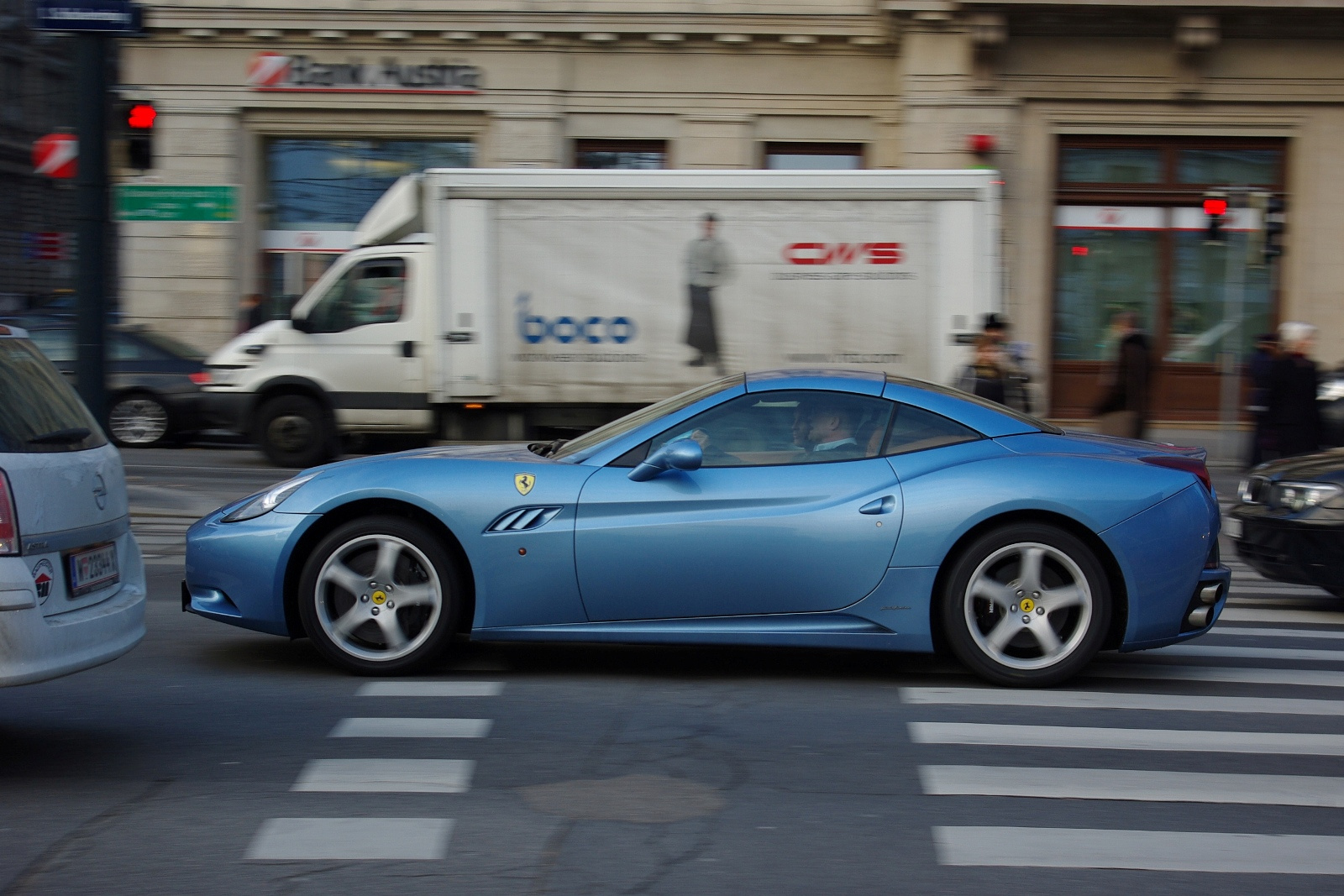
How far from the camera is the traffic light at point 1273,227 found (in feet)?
52.9

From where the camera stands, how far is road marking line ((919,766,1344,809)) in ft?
14.8

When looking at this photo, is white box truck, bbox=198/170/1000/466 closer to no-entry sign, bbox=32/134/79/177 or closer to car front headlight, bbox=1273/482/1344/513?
no-entry sign, bbox=32/134/79/177

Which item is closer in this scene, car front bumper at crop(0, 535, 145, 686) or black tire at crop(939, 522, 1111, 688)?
car front bumper at crop(0, 535, 145, 686)

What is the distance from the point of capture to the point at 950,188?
14.0 meters

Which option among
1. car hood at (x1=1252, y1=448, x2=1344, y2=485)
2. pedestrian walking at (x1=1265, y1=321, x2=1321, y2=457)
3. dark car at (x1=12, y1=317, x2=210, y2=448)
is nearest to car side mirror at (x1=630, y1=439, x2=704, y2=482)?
car hood at (x1=1252, y1=448, x2=1344, y2=485)

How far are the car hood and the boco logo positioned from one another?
23.6ft

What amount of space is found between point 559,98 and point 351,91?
307 centimetres

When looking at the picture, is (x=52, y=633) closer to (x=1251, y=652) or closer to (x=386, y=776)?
(x=386, y=776)

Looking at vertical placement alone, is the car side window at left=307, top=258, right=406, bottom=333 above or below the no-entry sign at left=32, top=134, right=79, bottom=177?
below

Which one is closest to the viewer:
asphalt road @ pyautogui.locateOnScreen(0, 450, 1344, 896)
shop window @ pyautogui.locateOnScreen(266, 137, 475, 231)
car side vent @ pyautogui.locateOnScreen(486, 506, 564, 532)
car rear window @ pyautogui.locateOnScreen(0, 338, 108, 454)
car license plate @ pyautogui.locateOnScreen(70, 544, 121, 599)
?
asphalt road @ pyautogui.locateOnScreen(0, 450, 1344, 896)

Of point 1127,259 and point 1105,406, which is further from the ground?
point 1127,259

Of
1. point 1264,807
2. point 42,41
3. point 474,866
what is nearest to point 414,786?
point 474,866

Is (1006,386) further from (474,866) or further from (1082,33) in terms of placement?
(1082,33)

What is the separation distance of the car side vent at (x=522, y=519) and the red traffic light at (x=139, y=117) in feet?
20.8
